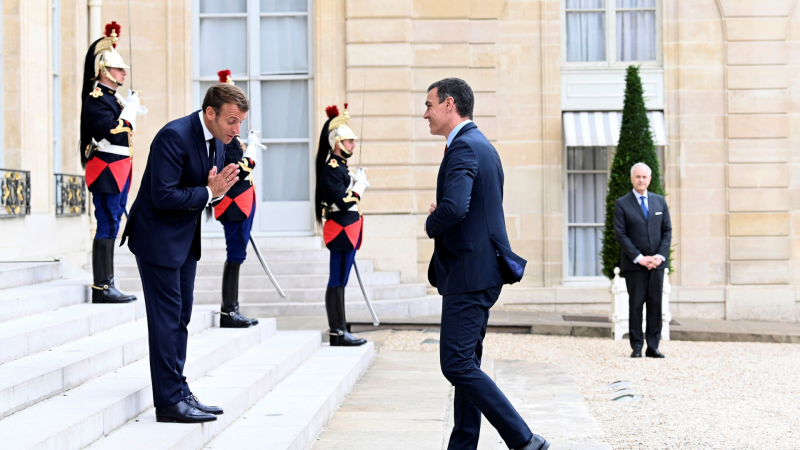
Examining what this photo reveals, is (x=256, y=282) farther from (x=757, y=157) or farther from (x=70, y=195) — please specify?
(x=757, y=157)

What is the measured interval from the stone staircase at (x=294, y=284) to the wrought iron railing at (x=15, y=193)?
2.16 meters

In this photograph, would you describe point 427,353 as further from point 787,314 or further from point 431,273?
point 787,314

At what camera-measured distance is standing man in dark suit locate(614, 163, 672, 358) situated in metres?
9.02

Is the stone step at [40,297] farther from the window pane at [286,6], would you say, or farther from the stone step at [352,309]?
the window pane at [286,6]

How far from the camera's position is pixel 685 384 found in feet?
24.6

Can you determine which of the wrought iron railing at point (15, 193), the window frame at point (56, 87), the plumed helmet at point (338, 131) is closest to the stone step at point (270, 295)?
the window frame at point (56, 87)

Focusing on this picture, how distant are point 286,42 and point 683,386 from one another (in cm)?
780

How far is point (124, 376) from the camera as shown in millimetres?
5188

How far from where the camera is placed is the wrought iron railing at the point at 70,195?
10.8m

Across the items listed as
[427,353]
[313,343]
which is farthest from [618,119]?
[313,343]

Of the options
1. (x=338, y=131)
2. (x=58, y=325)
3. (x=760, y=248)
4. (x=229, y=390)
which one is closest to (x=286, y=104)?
(x=338, y=131)

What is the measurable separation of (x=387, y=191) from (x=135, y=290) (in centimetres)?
348

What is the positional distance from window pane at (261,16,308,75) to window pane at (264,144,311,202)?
1074 millimetres

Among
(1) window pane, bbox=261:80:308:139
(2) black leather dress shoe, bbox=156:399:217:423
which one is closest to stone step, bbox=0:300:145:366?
(2) black leather dress shoe, bbox=156:399:217:423
